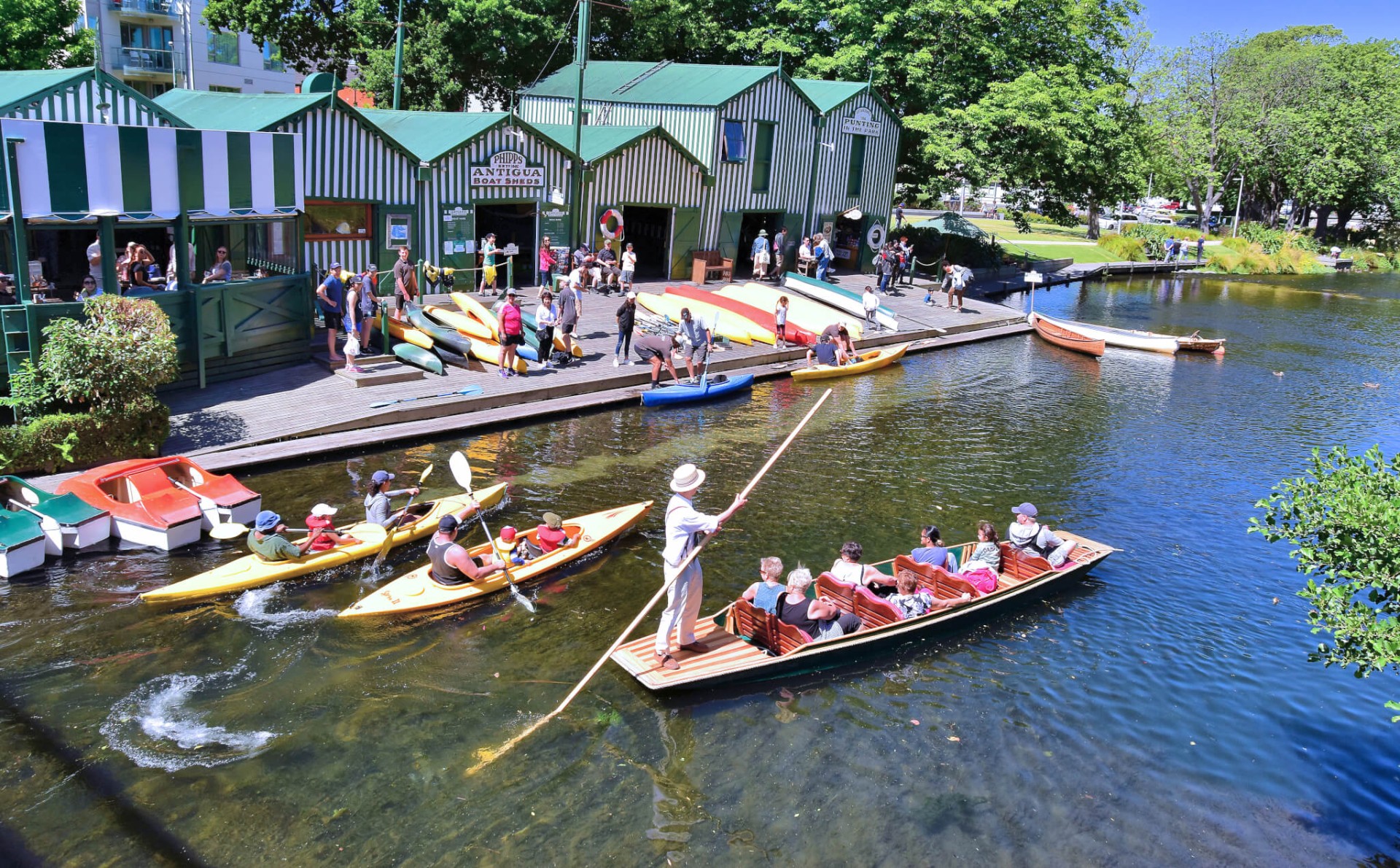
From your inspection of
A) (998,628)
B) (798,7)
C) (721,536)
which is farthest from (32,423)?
(798,7)

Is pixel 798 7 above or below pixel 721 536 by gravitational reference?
above

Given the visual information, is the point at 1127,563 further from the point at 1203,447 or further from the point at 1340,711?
the point at 1203,447

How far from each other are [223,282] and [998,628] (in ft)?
47.8

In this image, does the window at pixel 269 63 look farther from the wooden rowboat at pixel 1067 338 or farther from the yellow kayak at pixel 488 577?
the yellow kayak at pixel 488 577

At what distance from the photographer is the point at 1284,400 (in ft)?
87.0

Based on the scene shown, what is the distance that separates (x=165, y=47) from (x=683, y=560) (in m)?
51.3

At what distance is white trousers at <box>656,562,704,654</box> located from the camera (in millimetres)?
10648

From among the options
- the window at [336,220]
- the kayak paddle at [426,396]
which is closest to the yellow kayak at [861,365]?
the kayak paddle at [426,396]

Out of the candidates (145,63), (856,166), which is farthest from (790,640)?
(145,63)

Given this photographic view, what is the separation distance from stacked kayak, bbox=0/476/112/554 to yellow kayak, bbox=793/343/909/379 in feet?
50.9

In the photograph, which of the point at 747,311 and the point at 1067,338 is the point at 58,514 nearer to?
the point at 747,311

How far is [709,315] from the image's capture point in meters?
26.6

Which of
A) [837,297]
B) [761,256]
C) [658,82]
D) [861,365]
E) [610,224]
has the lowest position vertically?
[861,365]

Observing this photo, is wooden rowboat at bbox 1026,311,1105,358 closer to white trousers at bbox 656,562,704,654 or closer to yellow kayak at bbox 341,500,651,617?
yellow kayak at bbox 341,500,651,617
